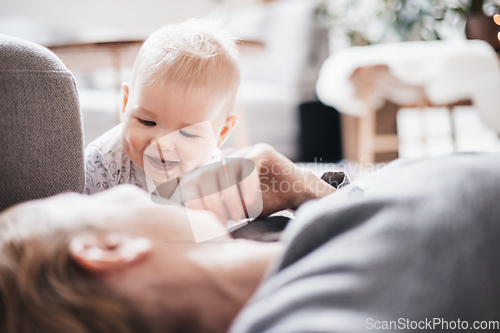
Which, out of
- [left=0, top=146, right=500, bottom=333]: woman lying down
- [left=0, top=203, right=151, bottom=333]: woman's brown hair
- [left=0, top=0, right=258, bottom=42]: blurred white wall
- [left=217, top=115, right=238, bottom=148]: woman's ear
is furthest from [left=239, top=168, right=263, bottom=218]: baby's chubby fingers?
[left=0, top=0, right=258, bottom=42]: blurred white wall

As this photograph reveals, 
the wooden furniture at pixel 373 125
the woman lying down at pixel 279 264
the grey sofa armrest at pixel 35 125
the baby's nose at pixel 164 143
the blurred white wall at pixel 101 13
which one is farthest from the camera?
the blurred white wall at pixel 101 13

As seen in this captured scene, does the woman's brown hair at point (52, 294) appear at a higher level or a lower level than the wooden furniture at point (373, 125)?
higher

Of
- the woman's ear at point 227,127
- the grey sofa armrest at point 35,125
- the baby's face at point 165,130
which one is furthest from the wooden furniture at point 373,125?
the grey sofa armrest at point 35,125

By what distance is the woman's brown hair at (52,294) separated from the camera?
323 millimetres

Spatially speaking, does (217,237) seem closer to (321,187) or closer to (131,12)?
(321,187)

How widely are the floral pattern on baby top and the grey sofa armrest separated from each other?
1.04 feet

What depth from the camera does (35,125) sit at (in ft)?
1.80

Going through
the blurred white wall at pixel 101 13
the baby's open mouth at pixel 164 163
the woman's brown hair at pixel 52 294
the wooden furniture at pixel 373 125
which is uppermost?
the blurred white wall at pixel 101 13

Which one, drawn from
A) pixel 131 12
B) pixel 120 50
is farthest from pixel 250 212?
pixel 131 12

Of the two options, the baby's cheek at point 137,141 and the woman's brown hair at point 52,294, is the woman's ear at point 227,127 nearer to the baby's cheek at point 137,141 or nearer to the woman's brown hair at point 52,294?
the baby's cheek at point 137,141

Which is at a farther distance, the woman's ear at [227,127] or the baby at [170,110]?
the woman's ear at [227,127]

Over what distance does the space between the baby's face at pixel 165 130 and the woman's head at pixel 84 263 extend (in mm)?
418

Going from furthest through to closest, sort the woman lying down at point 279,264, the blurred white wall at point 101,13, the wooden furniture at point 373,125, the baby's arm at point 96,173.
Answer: the blurred white wall at point 101,13
the wooden furniture at point 373,125
the baby's arm at point 96,173
the woman lying down at point 279,264

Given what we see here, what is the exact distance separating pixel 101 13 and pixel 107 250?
3.19 metres
